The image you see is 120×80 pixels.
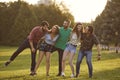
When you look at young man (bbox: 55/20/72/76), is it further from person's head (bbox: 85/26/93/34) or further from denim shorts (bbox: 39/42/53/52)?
person's head (bbox: 85/26/93/34)

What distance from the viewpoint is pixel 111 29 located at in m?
53.8

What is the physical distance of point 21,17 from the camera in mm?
73125

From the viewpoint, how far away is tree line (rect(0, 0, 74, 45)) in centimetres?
7200

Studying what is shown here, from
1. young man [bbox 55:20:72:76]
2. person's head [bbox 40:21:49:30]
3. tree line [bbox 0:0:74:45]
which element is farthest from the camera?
tree line [bbox 0:0:74:45]

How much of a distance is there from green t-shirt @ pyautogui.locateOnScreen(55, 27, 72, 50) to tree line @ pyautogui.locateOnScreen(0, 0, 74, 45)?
55.5m

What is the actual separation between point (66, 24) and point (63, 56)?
1.35 meters

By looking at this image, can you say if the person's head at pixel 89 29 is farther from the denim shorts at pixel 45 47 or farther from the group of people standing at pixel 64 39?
the denim shorts at pixel 45 47

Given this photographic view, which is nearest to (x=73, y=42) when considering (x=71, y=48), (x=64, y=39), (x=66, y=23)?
(x=71, y=48)

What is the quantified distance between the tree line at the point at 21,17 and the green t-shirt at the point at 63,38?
55.5m

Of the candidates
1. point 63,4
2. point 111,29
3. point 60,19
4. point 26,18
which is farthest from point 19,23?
point 111,29

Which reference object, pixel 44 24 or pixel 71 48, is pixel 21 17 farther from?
pixel 71 48

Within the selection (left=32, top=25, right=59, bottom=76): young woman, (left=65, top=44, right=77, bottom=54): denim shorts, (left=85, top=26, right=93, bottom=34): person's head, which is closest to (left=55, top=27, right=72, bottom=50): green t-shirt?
(left=32, top=25, right=59, bottom=76): young woman

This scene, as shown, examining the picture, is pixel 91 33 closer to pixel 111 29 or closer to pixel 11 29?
pixel 111 29

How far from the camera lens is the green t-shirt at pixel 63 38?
51.8ft
